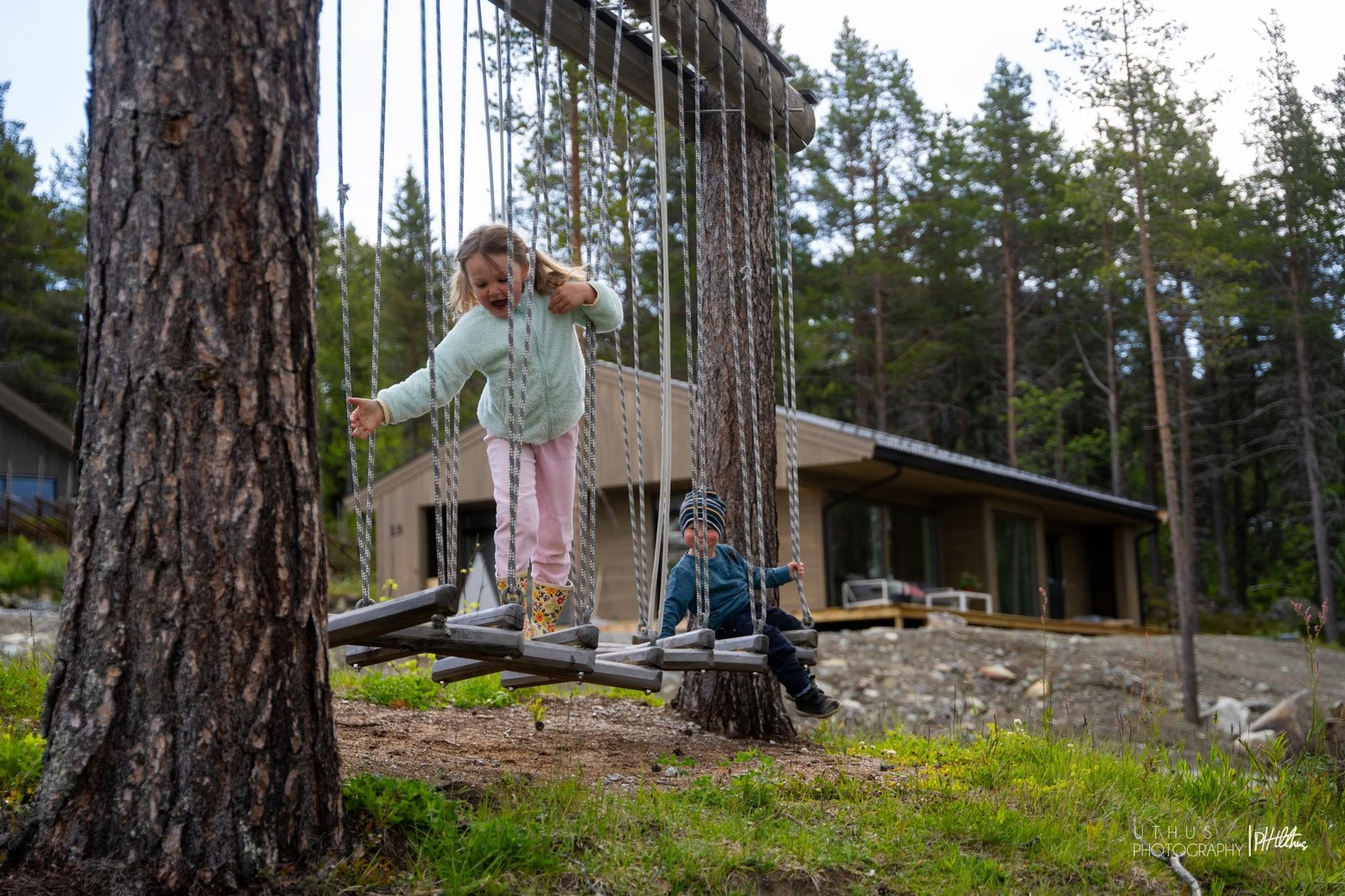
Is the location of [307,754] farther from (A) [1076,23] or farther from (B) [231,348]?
(A) [1076,23]

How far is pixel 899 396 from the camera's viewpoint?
3778 cm

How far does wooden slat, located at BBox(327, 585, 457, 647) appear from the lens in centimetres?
312

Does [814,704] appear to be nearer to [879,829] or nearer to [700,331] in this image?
[879,829]

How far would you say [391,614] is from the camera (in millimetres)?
3154

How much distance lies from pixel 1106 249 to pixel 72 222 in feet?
95.5

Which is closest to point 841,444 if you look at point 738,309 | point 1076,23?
point 1076,23

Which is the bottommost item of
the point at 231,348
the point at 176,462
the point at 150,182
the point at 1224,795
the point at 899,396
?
the point at 1224,795

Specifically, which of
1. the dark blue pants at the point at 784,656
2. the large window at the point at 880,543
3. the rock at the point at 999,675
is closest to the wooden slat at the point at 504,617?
the dark blue pants at the point at 784,656

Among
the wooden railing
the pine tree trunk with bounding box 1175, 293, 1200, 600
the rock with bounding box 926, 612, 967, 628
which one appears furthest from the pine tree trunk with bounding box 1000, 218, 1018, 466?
the wooden railing

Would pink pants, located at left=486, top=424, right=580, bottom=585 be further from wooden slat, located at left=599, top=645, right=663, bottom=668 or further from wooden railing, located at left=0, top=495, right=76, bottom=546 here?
wooden railing, located at left=0, top=495, right=76, bottom=546

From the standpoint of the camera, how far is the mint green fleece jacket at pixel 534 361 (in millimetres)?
4535

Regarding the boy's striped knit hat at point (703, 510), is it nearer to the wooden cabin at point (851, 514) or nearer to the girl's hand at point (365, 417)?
the girl's hand at point (365, 417)

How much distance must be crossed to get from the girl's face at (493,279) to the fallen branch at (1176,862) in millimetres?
2938

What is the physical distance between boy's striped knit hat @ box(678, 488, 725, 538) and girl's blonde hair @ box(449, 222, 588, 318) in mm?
1144
